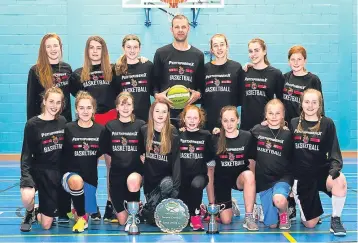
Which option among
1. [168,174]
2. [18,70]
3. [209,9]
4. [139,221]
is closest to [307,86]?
[168,174]

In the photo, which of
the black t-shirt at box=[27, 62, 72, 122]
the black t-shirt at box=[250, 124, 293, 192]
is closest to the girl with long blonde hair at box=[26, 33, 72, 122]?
the black t-shirt at box=[27, 62, 72, 122]

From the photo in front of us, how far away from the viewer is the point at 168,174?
561cm

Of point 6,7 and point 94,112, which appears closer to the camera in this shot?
point 94,112

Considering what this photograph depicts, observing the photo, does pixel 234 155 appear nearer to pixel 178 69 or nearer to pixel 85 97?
pixel 178 69

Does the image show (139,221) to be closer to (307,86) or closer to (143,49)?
(307,86)

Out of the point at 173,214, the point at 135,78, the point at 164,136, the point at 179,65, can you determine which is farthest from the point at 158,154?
the point at 179,65

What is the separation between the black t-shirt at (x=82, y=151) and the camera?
5.65 metres

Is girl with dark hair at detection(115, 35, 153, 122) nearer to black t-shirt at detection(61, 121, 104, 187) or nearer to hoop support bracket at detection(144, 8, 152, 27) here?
black t-shirt at detection(61, 121, 104, 187)

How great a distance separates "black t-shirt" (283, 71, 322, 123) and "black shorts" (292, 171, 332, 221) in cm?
77

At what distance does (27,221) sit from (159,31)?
5.84 m

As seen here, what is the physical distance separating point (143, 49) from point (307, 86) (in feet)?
17.1

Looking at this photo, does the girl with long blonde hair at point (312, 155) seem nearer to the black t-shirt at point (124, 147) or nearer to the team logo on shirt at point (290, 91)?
the team logo on shirt at point (290, 91)

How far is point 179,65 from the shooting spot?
6.11 m

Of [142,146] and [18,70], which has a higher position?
[18,70]
